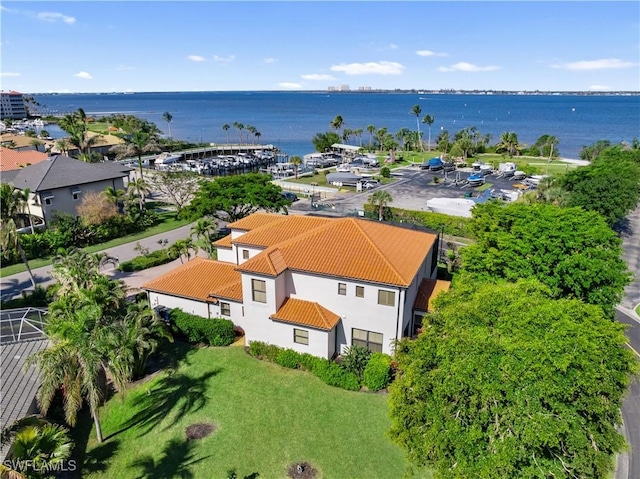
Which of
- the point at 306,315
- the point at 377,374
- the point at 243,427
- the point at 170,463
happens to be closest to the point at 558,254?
the point at 377,374

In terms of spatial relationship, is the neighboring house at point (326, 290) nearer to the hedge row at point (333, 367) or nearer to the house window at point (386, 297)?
the house window at point (386, 297)

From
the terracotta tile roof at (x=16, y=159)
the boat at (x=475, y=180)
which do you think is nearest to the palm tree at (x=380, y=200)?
the boat at (x=475, y=180)

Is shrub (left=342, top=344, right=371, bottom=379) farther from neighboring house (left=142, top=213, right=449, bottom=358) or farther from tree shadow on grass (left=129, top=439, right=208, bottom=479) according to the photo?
tree shadow on grass (left=129, top=439, right=208, bottom=479)

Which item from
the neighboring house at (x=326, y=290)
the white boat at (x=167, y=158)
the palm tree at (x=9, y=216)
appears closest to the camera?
the neighboring house at (x=326, y=290)

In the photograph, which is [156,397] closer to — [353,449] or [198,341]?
[198,341]

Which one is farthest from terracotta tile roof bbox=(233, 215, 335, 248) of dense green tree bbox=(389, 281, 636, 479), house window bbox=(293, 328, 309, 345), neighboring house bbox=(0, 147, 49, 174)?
neighboring house bbox=(0, 147, 49, 174)

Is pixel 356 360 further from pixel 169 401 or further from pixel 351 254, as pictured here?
pixel 169 401
